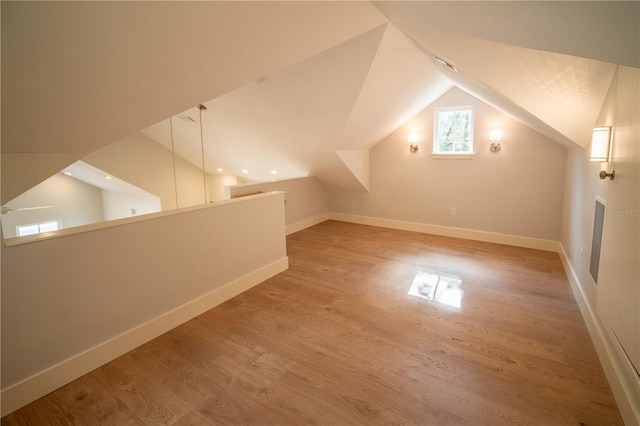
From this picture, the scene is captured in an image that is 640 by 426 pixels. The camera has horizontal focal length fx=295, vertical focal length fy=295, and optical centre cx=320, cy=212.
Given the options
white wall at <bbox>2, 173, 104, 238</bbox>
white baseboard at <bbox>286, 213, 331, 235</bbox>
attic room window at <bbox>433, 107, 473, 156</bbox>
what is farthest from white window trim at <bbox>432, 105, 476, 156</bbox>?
white wall at <bbox>2, 173, 104, 238</bbox>

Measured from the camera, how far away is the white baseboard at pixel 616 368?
5.13 ft

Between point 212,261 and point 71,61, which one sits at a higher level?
point 71,61

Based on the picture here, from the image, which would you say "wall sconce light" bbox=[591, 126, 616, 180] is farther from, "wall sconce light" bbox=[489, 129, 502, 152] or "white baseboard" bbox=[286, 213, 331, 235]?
"white baseboard" bbox=[286, 213, 331, 235]

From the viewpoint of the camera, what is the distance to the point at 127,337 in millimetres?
2279

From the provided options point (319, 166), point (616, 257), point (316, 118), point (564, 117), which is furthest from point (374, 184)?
point (616, 257)

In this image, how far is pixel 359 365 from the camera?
7.02 ft

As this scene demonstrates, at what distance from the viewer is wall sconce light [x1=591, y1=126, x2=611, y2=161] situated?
2104 mm

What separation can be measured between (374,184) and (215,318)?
4126 millimetres

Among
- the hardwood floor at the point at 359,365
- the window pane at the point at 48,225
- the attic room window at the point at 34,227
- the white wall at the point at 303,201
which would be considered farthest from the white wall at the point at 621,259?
the window pane at the point at 48,225

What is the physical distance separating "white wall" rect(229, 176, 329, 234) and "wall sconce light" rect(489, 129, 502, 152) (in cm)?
316

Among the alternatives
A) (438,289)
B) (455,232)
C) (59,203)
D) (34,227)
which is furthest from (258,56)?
(34,227)

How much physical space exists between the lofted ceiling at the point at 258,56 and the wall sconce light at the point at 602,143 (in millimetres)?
306

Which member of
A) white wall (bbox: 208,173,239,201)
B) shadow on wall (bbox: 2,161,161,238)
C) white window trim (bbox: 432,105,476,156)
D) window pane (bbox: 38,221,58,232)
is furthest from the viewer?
white wall (bbox: 208,173,239,201)

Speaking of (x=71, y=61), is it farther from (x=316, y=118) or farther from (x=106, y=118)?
(x=316, y=118)
